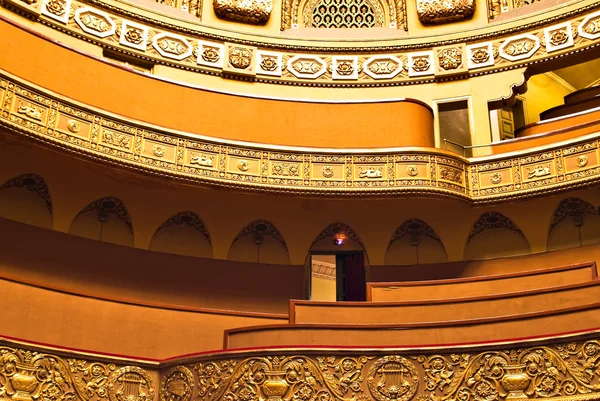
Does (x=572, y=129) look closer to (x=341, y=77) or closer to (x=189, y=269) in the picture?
(x=341, y=77)

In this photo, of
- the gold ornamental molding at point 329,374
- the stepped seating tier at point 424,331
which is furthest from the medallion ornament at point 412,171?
the gold ornamental molding at point 329,374

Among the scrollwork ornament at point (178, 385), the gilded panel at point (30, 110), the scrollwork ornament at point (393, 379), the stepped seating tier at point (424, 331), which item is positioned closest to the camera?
the stepped seating tier at point (424, 331)

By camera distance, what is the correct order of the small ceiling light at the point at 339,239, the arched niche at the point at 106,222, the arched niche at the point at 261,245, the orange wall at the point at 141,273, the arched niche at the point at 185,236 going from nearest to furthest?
the orange wall at the point at 141,273
the arched niche at the point at 106,222
the arched niche at the point at 185,236
the arched niche at the point at 261,245
the small ceiling light at the point at 339,239

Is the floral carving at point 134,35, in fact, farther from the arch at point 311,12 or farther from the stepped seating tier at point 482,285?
the stepped seating tier at point 482,285

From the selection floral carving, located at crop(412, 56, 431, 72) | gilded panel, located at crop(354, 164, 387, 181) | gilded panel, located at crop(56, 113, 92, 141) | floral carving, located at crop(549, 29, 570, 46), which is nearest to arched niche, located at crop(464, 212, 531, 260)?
gilded panel, located at crop(354, 164, 387, 181)

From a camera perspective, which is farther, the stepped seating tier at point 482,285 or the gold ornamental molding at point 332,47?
the gold ornamental molding at point 332,47

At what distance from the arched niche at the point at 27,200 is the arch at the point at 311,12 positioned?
17.2 ft

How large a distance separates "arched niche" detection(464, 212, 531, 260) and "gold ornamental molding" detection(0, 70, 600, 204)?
0.53 metres

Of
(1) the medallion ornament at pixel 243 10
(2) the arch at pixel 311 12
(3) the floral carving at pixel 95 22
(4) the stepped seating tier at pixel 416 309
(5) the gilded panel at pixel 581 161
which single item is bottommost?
(4) the stepped seating tier at pixel 416 309

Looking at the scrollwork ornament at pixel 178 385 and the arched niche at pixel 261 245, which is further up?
the arched niche at pixel 261 245

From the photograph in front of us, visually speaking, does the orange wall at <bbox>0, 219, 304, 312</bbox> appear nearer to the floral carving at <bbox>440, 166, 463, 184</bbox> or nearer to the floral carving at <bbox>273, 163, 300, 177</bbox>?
the floral carving at <bbox>273, 163, 300, 177</bbox>

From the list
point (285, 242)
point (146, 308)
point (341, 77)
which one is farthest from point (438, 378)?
point (341, 77)

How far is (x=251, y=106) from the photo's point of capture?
11.6m

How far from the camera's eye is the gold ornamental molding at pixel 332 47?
41.1ft
